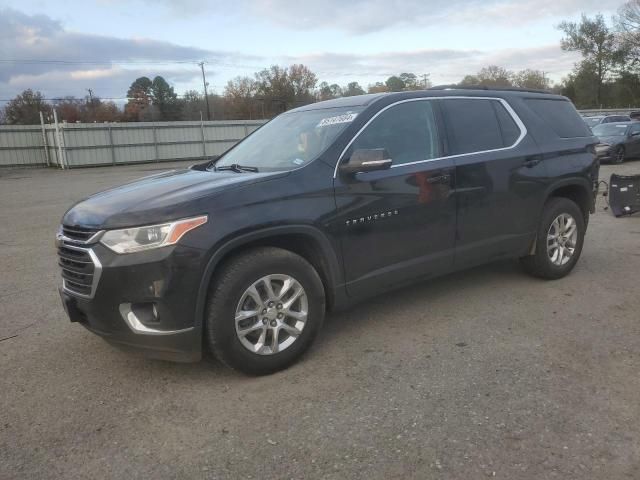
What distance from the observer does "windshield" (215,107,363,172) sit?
394 centimetres

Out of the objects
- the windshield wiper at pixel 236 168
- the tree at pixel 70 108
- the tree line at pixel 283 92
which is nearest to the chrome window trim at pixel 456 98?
the windshield wiper at pixel 236 168

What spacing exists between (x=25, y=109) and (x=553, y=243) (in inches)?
2905

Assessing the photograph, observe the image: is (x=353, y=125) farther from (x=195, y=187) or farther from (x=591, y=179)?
(x=591, y=179)

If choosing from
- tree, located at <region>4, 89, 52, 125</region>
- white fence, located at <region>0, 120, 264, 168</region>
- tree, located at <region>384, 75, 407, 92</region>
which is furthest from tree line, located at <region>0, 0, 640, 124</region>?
tree, located at <region>384, 75, 407, 92</region>

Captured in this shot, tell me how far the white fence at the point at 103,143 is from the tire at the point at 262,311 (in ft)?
87.8

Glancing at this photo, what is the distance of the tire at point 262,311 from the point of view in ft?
10.6

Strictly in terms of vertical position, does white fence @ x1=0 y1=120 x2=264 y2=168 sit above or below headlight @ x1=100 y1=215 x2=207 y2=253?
above

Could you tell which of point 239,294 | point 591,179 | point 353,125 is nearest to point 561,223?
point 591,179

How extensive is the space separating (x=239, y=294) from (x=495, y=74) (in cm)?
9846

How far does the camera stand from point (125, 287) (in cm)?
310

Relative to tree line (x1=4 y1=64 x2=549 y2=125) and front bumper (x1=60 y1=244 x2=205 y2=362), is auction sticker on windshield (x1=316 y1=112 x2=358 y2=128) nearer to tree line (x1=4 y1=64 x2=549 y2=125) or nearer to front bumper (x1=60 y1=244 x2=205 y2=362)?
front bumper (x1=60 y1=244 x2=205 y2=362)

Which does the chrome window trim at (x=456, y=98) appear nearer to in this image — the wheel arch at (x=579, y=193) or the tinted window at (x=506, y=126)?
the tinted window at (x=506, y=126)

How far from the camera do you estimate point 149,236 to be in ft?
10.2

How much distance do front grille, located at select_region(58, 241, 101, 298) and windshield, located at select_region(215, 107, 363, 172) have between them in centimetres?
140
